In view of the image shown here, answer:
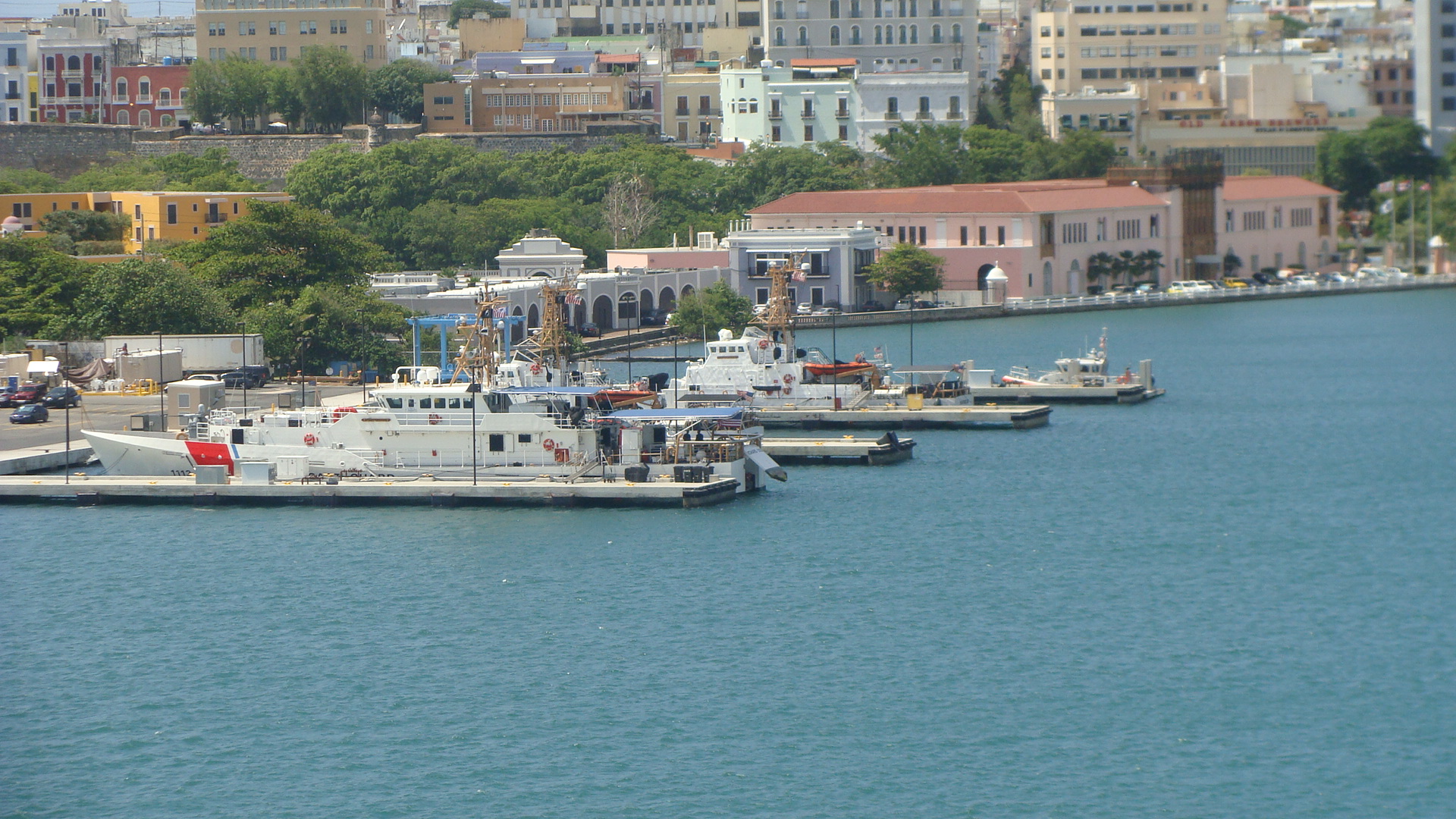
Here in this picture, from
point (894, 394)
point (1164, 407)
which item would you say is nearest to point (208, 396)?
point (894, 394)

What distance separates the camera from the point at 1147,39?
119125 millimetres

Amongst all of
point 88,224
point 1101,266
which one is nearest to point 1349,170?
point 1101,266

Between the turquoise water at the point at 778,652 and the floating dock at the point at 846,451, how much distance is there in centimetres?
55

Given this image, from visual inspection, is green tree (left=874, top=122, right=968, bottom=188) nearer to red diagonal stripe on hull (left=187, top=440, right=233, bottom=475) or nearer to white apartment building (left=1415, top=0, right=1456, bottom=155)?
white apartment building (left=1415, top=0, right=1456, bottom=155)

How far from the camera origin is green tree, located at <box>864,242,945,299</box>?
77625mm

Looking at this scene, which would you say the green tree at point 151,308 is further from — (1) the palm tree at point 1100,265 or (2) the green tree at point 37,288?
(1) the palm tree at point 1100,265

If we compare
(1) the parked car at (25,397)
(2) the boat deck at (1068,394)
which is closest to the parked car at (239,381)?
(1) the parked car at (25,397)

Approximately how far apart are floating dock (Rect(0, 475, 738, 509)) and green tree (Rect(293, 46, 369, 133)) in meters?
61.8

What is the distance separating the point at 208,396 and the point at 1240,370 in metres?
27.2

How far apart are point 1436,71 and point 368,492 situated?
76711 mm

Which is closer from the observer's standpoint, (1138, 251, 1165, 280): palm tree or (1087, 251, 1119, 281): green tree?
(1087, 251, 1119, 281): green tree

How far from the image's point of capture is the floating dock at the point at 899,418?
159ft

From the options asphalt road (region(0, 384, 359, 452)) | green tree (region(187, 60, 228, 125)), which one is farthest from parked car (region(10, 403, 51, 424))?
green tree (region(187, 60, 228, 125))

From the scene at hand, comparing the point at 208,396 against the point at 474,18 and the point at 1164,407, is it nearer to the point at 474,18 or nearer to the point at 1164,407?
the point at 1164,407
